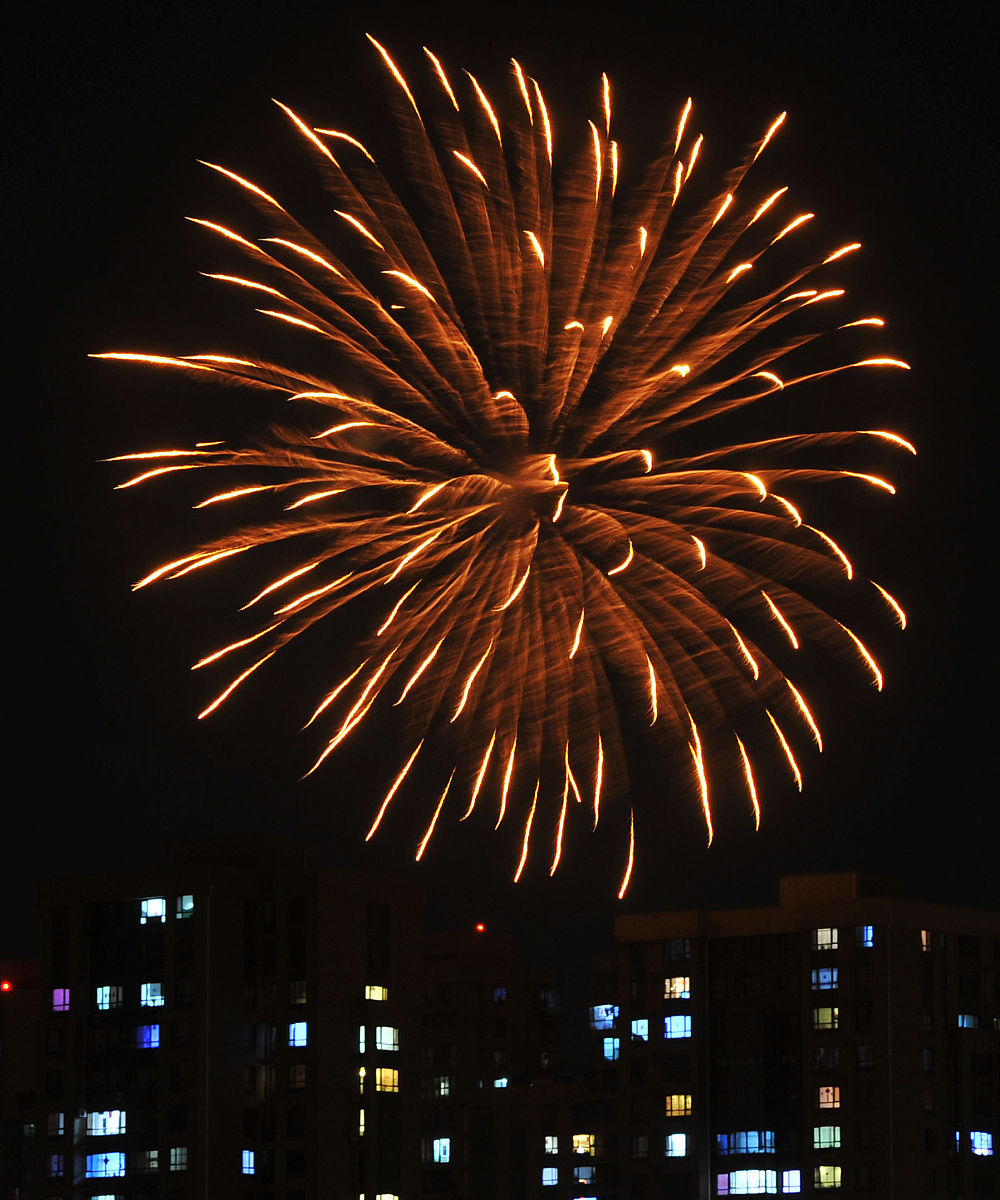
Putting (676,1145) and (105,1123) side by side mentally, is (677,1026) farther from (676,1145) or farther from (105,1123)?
(105,1123)

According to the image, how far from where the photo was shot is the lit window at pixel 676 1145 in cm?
10381

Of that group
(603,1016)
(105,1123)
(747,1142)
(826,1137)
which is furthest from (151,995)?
(826,1137)

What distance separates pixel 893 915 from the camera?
9981 cm

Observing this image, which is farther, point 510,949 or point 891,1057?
point 510,949

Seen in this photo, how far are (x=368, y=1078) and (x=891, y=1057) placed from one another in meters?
21.1

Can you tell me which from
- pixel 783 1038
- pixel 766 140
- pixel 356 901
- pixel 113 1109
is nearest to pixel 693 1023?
pixel 783 1038

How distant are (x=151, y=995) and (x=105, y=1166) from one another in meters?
6.45

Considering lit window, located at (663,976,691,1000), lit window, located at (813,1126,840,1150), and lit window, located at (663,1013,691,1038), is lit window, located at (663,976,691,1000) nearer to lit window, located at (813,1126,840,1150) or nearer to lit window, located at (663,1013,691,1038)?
lit window, located at (663,1013,691,1038)

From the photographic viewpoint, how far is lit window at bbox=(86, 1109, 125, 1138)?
92875 mm

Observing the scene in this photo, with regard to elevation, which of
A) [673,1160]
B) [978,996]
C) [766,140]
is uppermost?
[766,140]

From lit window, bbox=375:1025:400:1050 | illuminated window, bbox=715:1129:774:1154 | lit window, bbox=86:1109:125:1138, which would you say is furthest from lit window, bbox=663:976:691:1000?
lit window, bbox=86:1109:125:1138

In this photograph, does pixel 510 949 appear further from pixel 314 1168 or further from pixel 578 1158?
pixel 314 1168

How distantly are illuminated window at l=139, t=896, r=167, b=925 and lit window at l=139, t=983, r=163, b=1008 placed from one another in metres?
2.39

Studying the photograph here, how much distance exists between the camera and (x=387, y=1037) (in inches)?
3716
